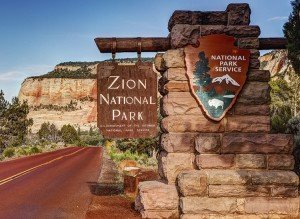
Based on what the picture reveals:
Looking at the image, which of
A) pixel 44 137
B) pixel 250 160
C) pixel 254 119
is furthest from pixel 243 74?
pixel 44 137

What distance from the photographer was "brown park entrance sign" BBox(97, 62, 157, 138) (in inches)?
290

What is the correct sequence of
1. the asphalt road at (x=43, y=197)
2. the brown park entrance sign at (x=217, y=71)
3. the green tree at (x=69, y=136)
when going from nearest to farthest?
the brown park entrance sign at (x=217, y=71), the asphalt road at (x=43, y=197), the green tree at (x=69, y=136)

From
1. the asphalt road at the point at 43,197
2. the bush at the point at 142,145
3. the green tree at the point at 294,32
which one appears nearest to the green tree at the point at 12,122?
the bush at the point at 142,145

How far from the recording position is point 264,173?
22.7ft

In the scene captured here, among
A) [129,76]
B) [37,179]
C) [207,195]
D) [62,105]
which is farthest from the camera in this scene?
[62,105]

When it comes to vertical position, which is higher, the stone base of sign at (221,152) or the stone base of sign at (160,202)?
the stone base of sign at (221,152)

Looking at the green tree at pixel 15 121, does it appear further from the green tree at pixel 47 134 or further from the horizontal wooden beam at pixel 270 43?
the horizontal wooden beam at pixel 270 43

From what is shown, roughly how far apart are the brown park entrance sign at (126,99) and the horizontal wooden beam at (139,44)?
0.99 ft

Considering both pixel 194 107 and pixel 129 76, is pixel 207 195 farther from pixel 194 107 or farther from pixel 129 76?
pixel 129 76

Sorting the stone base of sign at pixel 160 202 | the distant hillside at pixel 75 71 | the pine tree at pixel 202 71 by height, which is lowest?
the stone base of sign at pixel 160 202

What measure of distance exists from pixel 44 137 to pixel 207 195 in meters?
89.9

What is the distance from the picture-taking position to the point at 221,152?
275 inches

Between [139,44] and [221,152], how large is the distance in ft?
7.65

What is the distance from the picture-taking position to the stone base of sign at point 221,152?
679cm
